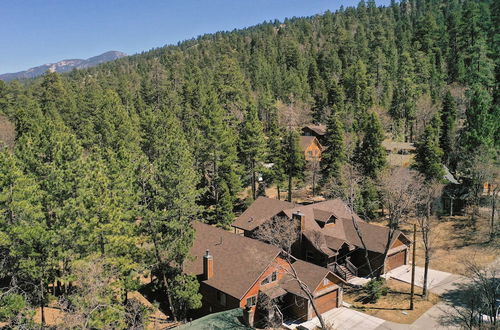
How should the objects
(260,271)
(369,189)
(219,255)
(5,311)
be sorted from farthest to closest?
(369,189) → (219,255) → (260,271) → (5,311)

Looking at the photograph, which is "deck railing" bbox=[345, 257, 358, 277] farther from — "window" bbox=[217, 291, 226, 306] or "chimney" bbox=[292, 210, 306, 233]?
"window" bbox=[217, 291, 226, 306]

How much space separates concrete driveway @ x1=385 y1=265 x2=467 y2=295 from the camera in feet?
108

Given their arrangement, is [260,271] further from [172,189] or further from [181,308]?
[172,189]

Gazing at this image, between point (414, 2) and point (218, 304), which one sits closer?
point (218, 304)

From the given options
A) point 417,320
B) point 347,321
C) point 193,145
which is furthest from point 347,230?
point 193,145

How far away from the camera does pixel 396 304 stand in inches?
1213

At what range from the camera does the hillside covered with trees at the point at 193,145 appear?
2303 centimetres

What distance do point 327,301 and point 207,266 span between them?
9.90m

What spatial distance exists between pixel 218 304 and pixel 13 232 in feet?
48.8

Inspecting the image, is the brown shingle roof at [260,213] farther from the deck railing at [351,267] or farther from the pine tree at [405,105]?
the pine tree at [405,105]

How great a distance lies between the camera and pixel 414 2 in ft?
547

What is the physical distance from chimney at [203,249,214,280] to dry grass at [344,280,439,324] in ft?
38.8

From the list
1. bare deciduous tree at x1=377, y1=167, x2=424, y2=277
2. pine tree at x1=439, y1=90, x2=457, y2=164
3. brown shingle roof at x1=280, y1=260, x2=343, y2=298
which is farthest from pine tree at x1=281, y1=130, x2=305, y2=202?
brown shingle roof at x1=280, y1=260, x2=343, y2=298

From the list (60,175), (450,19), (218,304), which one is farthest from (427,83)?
(60,175)
